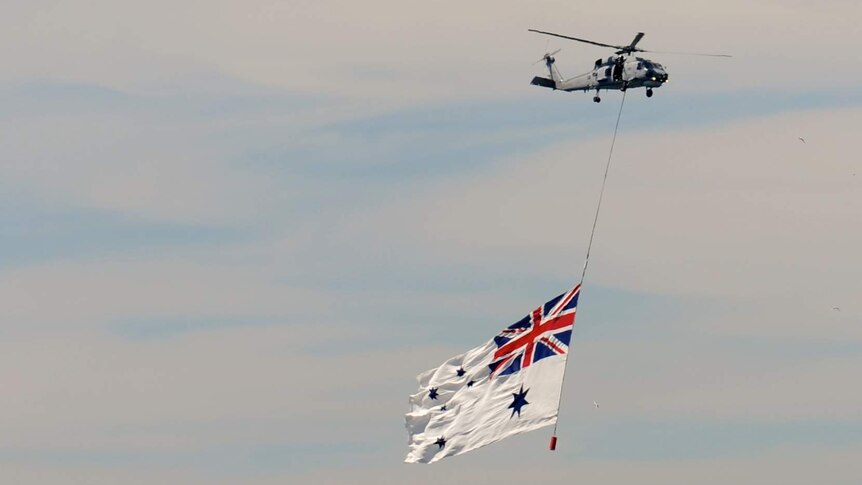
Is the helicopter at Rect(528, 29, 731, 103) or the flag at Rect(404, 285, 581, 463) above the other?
the helicopter at Rect(528, 29, 731, 103)

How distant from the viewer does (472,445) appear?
11481 cm

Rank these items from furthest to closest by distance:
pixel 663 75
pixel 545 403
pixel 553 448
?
pixel 663 75 → pixel 545 403 → pixel 553 448

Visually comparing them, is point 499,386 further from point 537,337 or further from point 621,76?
point 621,76

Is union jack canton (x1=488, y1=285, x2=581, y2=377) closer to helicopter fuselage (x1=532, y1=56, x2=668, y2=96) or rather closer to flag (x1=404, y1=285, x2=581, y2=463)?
flag (x1=404, y1=285, x2=581, y2=463)

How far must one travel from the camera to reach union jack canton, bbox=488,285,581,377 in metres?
114

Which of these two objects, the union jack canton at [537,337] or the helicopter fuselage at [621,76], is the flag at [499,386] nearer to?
the union jack canton at [537,337]

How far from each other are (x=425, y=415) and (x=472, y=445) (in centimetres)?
409

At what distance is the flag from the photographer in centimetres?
11344

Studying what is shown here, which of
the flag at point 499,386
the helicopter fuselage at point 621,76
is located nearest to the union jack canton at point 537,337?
the flag at point 499,386

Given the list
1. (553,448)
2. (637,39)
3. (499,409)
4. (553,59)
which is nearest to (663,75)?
(637,39)

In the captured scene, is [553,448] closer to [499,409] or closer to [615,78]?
[499,409]

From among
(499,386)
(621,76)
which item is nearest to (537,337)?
(499,386)

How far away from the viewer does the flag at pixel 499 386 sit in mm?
113438

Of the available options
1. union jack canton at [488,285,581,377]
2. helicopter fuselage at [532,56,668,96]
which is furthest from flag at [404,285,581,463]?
helicopter fuselage at [532,56,668,96]
